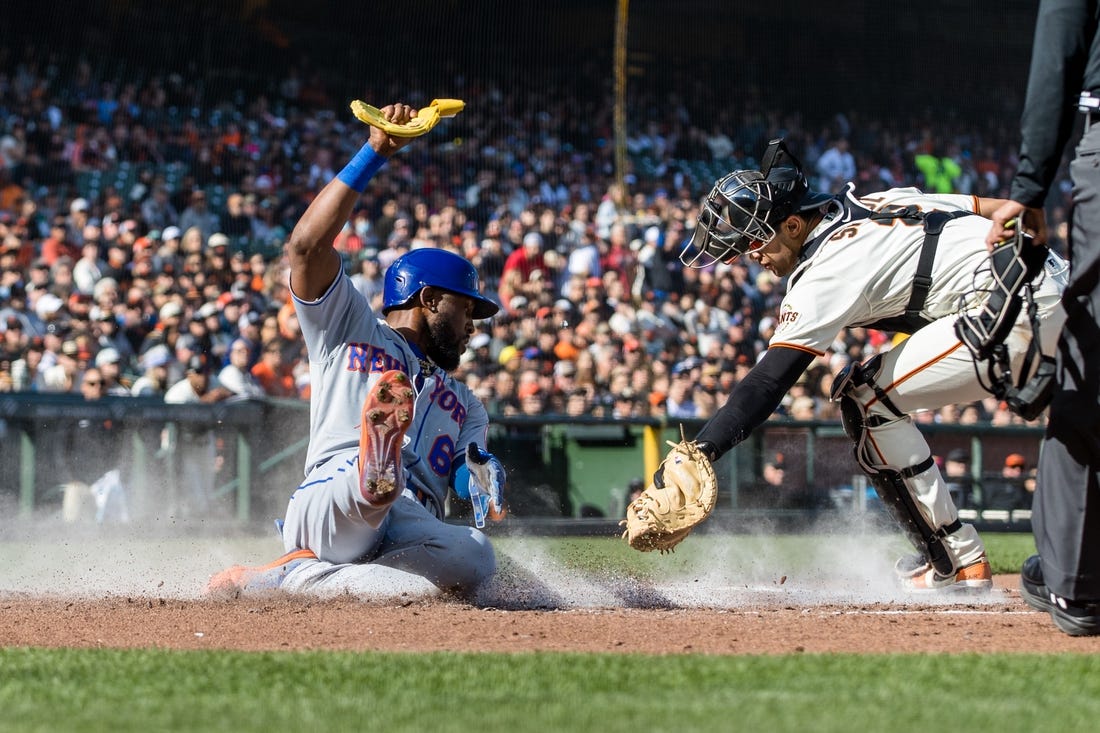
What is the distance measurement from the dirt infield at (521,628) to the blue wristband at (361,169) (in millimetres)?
1586

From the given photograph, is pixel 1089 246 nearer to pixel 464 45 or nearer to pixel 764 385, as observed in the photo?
pixel 764 385

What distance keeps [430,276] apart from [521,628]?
5.60ft

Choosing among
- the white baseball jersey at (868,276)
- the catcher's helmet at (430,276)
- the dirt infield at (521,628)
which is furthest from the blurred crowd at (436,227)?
the white baseball jersey at (868,276)

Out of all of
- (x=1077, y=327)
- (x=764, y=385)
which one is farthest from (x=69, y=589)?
(x=1077, y=327)

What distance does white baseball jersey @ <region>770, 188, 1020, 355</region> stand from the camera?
5074mm

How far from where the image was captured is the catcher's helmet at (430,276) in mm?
5672

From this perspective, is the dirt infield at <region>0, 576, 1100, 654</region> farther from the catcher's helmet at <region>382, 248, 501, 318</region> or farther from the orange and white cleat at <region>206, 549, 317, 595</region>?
the catcher's helmet at <region>382, 248, 501, 318</region>

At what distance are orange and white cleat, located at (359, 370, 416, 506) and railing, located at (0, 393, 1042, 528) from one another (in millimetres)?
6419

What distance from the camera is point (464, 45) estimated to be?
845 inches

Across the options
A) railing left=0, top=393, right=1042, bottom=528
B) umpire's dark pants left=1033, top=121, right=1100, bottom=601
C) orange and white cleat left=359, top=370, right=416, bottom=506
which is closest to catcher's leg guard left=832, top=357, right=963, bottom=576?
umpire's dark pants left=1033, top=121, right=1100, bottom=601

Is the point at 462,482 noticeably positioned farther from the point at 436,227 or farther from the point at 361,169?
the point at 436,227

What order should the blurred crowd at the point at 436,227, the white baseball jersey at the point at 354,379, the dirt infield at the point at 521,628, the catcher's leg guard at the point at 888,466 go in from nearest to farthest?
the dirt infield at the point at 521,628
the white baseball jersey at the point at 354,379
the catcher's leg guard at the point at 888,466
the blurred crowd at the point at 436,227

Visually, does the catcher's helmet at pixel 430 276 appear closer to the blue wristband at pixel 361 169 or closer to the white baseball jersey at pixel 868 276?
the blue wristband at pixel 361 169

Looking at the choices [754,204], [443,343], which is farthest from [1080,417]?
[443,343]
